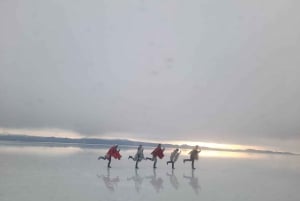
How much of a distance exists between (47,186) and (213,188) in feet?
21.2

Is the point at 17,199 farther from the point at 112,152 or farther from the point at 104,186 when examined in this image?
the point at 112,152

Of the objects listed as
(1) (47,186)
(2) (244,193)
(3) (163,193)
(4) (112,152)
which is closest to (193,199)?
(3) (163,193)

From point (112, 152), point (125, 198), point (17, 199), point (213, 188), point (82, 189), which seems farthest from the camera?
point (112, 152)

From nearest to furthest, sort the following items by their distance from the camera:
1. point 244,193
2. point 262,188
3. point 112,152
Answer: point 244,193 → point 262,188 → point 112,152

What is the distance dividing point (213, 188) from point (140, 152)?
1059 cm

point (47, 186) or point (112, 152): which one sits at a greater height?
point (112, 152)

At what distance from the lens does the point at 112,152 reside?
27.2 m

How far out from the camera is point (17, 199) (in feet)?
39.0

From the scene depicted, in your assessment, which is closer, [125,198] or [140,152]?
[125,198]

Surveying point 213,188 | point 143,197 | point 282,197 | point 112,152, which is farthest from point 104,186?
point 112,152

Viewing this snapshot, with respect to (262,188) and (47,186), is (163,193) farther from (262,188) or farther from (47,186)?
(262,188)

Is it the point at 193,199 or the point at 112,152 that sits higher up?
the point at 112,152

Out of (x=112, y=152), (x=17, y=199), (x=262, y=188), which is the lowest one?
(x=17, y=199)

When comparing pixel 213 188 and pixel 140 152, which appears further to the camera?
pixel 140 152
